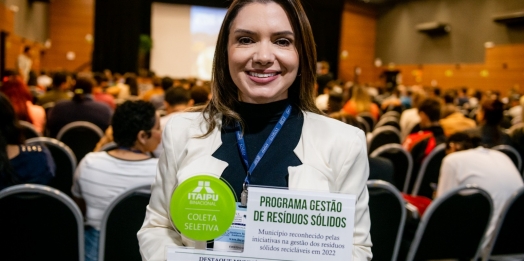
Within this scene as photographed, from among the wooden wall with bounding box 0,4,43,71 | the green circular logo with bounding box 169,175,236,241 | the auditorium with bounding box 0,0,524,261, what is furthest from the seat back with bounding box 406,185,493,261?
the wooden wall with bounding box 0,4,43,71

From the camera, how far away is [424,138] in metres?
5.02

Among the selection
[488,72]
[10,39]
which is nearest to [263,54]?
[10,39]

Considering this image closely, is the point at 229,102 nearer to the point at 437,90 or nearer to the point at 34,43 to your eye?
the point at 437,90

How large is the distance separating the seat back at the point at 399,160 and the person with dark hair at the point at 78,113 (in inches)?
112

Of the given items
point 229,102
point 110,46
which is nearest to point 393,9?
point 110,46

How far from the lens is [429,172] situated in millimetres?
4711

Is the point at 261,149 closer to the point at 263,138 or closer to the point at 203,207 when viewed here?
the point at 263,138

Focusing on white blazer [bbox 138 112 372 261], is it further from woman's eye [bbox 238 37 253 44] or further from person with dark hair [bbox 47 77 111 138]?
person with dark hair [bbox 47 77 111 138]

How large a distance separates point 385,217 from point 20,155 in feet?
6.43

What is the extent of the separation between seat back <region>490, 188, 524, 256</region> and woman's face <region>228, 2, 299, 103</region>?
2.24 m

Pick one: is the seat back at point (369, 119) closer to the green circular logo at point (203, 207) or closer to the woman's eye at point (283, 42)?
the woman's eye at point (283, 42)

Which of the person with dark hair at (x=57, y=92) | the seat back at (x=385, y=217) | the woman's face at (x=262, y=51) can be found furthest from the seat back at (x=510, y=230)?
the person with dark hair at (x=57, y=92)

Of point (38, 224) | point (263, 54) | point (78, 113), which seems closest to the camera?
point (263, 54)

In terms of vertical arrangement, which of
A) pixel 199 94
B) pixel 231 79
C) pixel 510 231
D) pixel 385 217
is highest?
pixel 231 79
